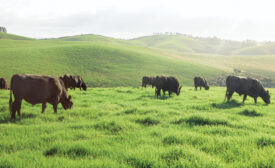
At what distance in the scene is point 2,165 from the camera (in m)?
3.71

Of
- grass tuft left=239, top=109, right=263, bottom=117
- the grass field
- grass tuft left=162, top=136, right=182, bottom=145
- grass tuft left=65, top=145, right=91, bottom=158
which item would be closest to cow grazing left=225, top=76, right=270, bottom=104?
grass tuft left=239, top=109, right=263, bottom=117

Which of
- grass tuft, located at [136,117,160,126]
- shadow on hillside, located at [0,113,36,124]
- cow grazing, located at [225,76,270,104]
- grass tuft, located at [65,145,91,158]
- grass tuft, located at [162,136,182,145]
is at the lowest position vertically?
shadow on hillside, located at [0,113,36,124]

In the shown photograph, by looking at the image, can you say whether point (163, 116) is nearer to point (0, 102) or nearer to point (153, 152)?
point (153, 152)

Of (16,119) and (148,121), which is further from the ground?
(148,121)

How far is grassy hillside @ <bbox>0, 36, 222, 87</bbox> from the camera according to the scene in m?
39.6

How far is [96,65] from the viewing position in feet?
160

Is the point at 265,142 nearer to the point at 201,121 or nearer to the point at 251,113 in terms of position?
the point at 201,121

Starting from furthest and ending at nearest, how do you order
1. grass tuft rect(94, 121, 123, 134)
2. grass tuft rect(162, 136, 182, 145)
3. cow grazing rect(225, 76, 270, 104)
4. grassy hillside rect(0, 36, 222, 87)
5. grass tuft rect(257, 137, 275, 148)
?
→ grassy hillside rect(0, 36, 222, 87), cow grazing rect(225, 76, 270, 104), grass tuft rect(94, 121, 123, 134), grass tuft rect(162, 136, 182, 145), grass tuft rect(257, 137, 275, 148)

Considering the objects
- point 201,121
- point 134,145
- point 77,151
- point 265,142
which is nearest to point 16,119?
point 77,151

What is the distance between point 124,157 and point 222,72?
183 feet

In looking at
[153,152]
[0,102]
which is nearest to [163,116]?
[153,152]

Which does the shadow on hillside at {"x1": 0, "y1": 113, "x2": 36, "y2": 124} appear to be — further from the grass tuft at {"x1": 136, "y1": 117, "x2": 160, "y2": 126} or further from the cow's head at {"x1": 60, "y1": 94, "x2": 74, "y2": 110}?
the grass tuft at {"x1": 136, "y1": 117, "x2": 160, "y2": 126}

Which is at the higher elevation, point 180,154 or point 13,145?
point 180,154

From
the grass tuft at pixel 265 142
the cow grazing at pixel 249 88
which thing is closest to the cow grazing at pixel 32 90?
the grass tuft at pixel 265 142
